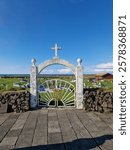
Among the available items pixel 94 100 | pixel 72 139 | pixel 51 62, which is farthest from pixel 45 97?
pixel 72 139

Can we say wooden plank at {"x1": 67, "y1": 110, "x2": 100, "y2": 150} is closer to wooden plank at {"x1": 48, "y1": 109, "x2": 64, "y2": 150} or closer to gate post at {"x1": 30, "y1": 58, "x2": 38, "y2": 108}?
wooden plank at {"x1": 48, "y1": 109, "x2": 64, "y2": 150}

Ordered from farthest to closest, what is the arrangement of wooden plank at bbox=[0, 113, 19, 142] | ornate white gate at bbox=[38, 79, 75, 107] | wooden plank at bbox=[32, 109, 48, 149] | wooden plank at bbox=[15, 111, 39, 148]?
ornate white gate at bbox=[38, 79, 75, 107] → wooden plank at bbox=[0, 113, 19, 142] → wooden plank at bbox=[32, 109, 48, 149] → wooden plank at bbox=[15, 111, 39, 148]

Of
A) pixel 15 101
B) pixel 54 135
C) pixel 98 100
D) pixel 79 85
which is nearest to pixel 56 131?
pixel 54 135

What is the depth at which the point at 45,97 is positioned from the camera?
1006 cm

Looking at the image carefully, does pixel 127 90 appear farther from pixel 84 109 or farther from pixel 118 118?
pixel 84 109

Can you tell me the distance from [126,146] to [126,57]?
610mm

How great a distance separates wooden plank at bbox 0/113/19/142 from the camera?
583 cm

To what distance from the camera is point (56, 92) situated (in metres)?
10.0

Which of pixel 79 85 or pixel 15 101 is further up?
pixel 79 85

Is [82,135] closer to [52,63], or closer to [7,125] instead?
[7,125]

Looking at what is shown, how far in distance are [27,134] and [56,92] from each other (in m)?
4.44

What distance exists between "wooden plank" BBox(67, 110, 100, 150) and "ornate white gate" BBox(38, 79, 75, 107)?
1903mm

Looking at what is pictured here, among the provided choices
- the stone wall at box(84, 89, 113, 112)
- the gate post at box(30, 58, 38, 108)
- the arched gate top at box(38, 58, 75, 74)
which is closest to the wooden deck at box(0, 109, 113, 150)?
the stone wall at box(84, 89, 113, 112)

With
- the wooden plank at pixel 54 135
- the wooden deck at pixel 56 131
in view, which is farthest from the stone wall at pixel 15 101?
the wooden plank at pixel 54 135
